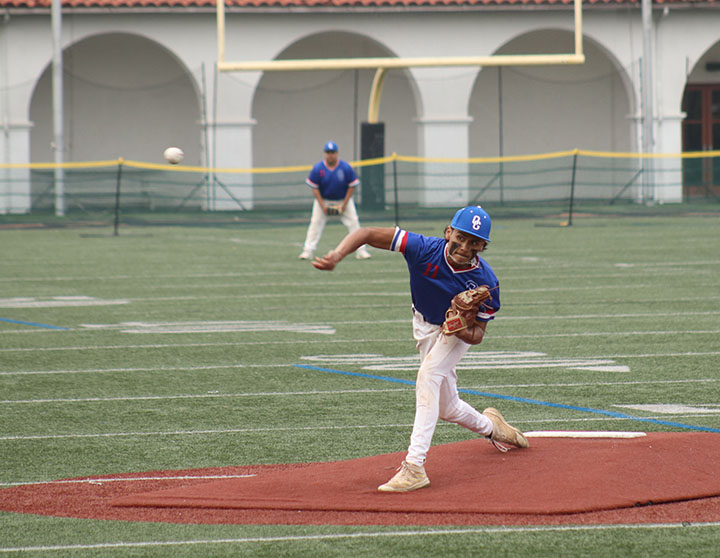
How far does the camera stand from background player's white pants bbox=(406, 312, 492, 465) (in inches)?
248

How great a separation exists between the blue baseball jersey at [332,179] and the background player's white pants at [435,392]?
13.9 meters

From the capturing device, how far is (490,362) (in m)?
10.5

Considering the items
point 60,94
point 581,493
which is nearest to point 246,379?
point 581,493

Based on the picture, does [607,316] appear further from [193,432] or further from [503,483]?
[503,483]

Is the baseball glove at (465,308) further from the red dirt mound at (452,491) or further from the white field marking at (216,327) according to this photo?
the white field marking at (216,327)

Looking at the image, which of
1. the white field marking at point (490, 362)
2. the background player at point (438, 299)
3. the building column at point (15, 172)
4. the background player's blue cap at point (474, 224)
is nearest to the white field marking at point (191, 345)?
the white field marking at point (490, 362)

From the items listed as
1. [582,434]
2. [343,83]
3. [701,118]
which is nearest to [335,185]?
[582,434]

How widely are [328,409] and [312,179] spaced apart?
12.4m

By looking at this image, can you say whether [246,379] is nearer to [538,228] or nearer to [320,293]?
[320,293]

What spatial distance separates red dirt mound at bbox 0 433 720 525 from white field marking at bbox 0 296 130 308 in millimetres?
8334

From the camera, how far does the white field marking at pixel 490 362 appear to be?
10.2m

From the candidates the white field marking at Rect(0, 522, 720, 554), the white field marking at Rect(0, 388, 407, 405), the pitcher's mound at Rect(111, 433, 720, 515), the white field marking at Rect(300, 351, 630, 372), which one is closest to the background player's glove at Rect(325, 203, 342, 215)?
the white field marking at Rect(300, 351, 630, 372)

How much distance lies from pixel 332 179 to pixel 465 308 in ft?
47.5

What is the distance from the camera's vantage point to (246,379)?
9.76 meters
